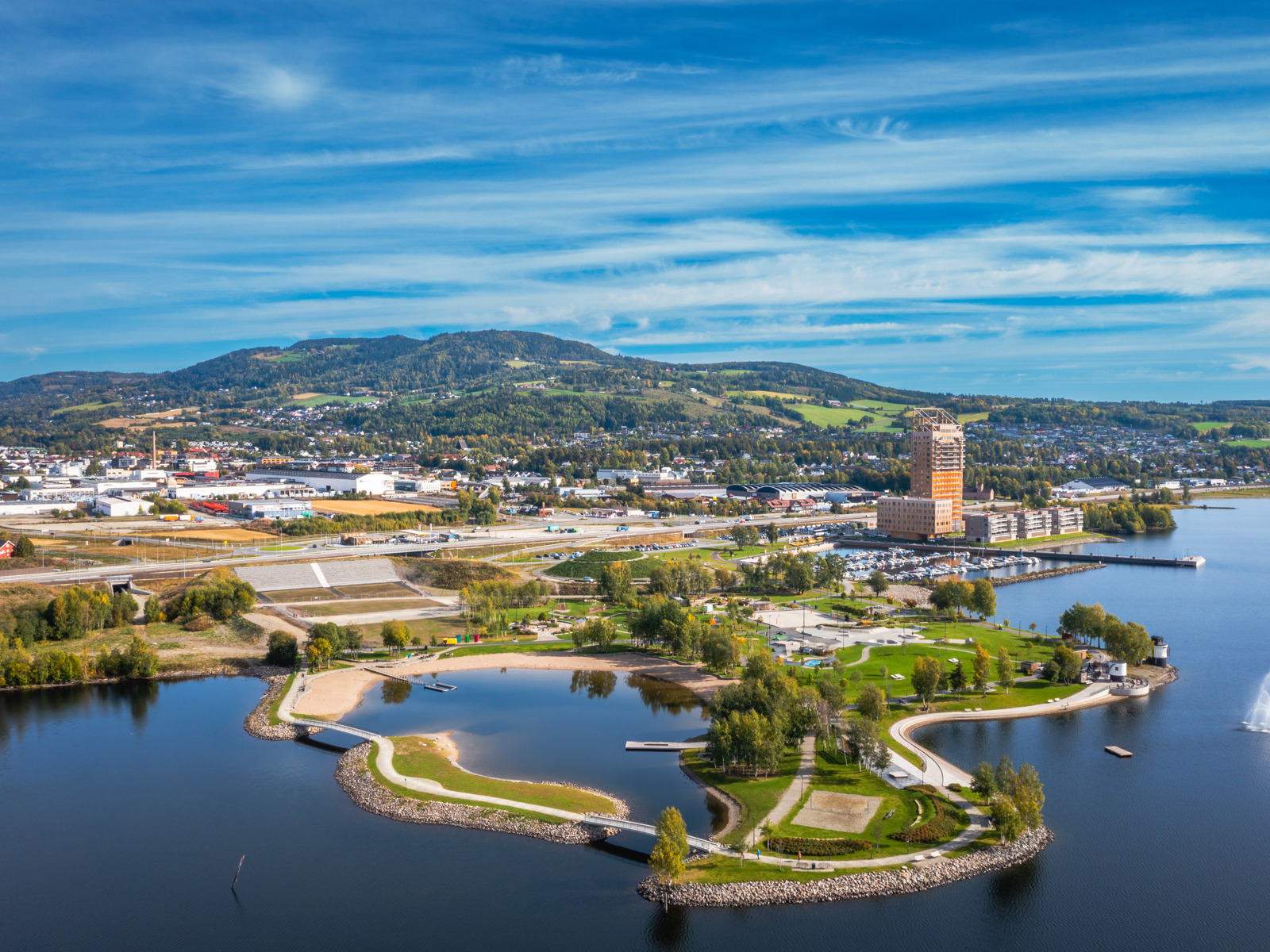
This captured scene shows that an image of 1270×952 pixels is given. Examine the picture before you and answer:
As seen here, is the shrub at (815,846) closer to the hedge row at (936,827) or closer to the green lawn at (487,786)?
the hedge row at (936,827)

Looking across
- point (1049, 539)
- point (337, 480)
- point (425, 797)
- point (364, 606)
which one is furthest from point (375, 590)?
point (1049, 539)

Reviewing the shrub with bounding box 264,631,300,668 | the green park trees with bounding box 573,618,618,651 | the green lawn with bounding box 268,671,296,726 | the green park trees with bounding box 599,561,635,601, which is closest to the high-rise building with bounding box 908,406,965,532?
the green park trees with bounding box 599,561,635,601

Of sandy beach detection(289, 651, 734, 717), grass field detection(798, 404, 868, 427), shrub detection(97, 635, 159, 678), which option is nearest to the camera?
sandy beach detection(289, 651, 734, 717)

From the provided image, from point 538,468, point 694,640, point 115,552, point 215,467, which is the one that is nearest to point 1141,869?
point 694,640

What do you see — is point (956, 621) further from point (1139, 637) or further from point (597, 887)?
point (597, 887)

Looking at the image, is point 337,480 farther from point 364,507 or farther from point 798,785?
point 798,785

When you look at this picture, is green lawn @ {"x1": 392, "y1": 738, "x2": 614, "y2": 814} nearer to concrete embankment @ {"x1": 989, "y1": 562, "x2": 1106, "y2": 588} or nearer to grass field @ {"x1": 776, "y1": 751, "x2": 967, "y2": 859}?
grass field @ {"x1": 776, "y1": 751, "x2": 967, "y2": 859}

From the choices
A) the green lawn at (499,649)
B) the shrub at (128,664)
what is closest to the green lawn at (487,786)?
Result: the green lawn at (499,649)
